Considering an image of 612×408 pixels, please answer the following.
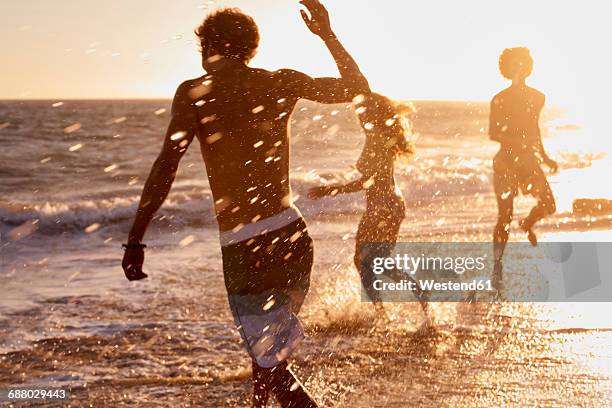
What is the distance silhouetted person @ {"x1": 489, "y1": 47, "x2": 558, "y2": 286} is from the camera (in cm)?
782

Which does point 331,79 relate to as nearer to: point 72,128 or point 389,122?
point 389,122

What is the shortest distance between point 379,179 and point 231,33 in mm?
2827

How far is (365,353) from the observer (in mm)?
5785

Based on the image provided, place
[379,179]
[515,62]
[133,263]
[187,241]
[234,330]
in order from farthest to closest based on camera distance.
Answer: [187,241] < [515,62] < [234,330] < [379,179] < [133,263]

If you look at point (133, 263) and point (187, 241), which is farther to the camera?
point (187, 241)

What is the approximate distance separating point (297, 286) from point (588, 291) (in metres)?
4.94

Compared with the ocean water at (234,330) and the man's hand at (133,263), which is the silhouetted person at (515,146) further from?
the man's hand at (133,263)

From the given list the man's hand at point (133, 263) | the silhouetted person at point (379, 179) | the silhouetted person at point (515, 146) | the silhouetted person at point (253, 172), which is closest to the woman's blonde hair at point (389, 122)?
the silhouetted person at point (379, 179)

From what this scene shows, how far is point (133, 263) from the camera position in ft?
11.1

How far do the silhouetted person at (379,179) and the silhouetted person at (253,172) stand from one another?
5.53 ft

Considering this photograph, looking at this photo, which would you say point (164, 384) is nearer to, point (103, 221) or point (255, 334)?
point (255, 334)
